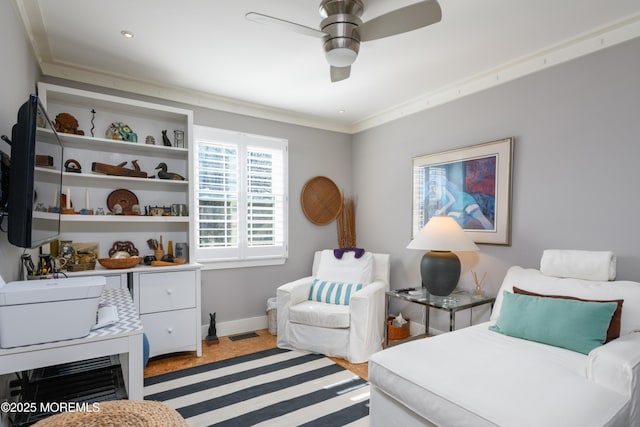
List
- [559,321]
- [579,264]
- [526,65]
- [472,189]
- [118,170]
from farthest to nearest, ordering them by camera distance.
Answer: [472,189] → [118,170] → [526,65] → [579,264] → [559,321]

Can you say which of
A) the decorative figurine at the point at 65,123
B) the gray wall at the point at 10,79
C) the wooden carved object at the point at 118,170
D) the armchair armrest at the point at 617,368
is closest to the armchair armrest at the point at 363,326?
the armchair armrest at the point at 617,368

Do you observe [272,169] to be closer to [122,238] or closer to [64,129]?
[122,238]

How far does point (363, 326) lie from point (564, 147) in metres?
2.06

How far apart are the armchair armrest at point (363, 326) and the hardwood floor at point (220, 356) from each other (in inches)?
4.1

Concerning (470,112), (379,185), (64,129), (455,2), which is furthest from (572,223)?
(64,129)

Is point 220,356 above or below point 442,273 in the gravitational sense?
below

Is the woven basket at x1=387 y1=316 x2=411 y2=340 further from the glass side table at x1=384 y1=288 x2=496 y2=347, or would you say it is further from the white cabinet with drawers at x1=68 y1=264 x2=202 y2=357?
the white cabinet with drawers at x1=68 y1=264 x2=202 y2=357

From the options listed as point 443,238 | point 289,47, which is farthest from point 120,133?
point 443,238

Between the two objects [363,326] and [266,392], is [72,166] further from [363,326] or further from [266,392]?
[363,326]

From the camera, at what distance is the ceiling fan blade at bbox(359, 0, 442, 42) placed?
157cm

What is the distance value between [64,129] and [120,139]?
386mm

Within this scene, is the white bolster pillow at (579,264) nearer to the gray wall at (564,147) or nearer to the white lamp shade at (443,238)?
the gray wall at (564,147)

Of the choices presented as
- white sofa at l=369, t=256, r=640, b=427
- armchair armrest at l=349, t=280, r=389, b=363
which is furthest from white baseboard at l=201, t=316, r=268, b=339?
white sofa at l=369, t=256, r=640, b=427

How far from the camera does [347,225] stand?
4242 millimetres
